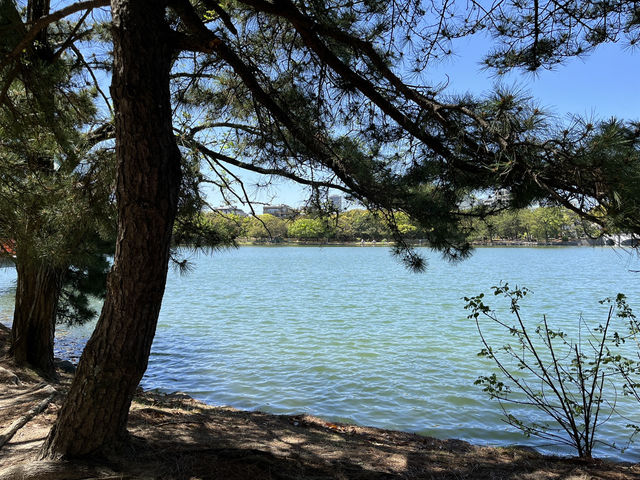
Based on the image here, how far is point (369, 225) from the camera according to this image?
419 centimetres

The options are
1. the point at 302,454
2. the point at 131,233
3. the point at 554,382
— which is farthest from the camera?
the point at 554,382

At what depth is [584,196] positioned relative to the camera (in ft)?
6.72

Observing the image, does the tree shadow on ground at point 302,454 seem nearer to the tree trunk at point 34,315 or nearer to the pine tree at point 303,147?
the pine tree at point 303,147

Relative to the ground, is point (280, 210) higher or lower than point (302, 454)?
higher

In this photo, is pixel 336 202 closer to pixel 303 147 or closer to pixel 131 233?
pixel 303 147

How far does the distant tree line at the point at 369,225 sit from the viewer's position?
2617 millimetres

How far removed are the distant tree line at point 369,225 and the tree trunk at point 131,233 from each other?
1.85 metres

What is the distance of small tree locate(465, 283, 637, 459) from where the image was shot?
345 cm

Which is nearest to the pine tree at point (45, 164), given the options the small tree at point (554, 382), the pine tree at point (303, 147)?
the pine tree at point (303, 147)

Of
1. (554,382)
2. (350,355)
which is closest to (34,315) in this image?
(350,355)

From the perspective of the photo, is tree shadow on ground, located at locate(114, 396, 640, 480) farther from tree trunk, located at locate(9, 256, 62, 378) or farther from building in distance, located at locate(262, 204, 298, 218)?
building in distance, located at locate(262, 204, 298, 218)

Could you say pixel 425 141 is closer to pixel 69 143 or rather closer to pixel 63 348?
pixel 69 143

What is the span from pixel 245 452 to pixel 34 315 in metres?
3.36

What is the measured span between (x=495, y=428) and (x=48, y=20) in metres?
5.42
